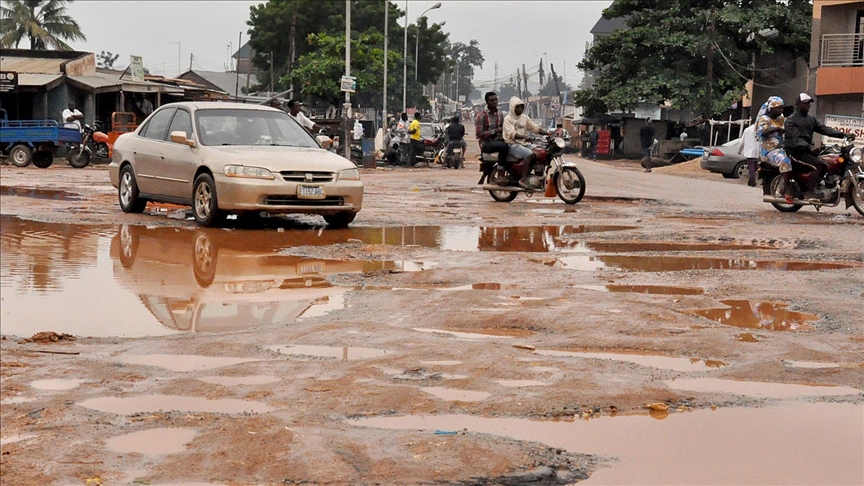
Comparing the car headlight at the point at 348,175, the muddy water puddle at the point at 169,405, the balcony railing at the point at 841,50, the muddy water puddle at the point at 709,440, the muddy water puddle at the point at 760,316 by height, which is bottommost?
the muddy water puddle at the point at 709,440

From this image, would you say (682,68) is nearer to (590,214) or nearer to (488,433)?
(590,214)

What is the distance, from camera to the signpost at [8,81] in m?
36.7

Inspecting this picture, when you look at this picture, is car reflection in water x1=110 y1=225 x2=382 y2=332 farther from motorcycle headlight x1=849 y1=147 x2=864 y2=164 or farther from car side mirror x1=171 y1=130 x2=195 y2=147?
motorcycle headlight x1=849 y1=147 x2=864 y2=164

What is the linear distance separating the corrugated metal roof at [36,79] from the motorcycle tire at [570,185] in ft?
84.1

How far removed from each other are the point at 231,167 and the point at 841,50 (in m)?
33.7

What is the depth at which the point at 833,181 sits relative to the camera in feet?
54.3

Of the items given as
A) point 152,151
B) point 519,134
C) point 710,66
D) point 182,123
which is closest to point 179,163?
point 182,123

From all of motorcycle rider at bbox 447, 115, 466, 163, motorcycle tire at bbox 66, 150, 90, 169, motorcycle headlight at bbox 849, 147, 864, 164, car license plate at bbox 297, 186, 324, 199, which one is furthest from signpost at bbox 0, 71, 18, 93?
motorcycle headlight at bbox 849, 147, 864, 164

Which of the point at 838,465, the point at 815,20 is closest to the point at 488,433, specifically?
the point at 838,465

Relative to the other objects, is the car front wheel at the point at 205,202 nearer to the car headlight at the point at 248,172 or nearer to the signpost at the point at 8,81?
the car headlight at the point at 248,172

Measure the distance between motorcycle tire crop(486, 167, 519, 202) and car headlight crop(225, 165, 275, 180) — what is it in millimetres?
6264

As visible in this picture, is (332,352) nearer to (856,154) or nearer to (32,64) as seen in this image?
(856,154)

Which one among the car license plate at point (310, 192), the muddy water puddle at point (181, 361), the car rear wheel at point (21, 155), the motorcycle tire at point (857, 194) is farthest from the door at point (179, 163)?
the car rear wheel at point (21, 155)

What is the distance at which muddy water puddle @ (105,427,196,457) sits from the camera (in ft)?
14.2
